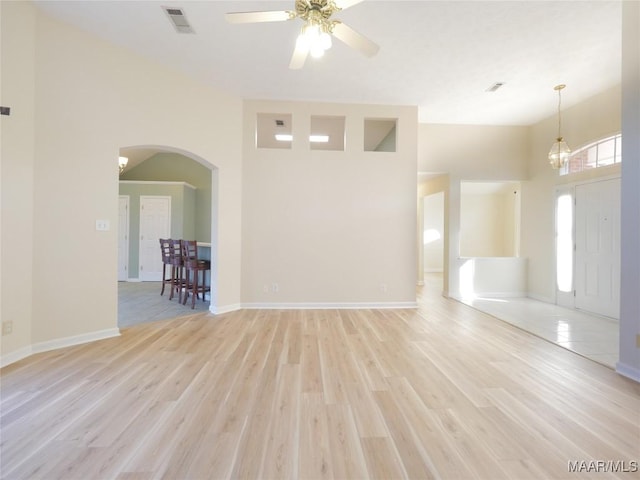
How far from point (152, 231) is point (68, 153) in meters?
4.90

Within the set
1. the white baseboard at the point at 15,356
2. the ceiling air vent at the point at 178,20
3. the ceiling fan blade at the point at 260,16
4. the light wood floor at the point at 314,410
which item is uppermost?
the ceiling air vent at the point at 178,20

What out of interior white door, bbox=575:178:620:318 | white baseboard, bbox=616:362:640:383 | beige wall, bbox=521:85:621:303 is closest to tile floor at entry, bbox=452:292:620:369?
white baseboard, bbox=616:362:640:383

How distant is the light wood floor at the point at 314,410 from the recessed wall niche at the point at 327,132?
13.0 ft

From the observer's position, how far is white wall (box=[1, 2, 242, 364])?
2.82 metres

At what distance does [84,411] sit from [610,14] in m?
5.70

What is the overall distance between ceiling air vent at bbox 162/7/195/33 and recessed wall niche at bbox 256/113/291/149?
1880 mm

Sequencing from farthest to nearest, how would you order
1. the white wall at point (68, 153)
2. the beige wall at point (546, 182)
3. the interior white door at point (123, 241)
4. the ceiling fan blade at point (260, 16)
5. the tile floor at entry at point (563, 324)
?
the interior white door at point (123, 241) < the beige wall at point (546, 182) < the tile floor at entry at point (563, 324) < the white wall at point (68, 153) < the ceiling fan blade at point (260, 16)

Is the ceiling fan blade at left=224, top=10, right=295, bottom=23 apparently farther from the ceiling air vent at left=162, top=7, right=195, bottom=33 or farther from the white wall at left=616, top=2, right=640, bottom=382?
the white wall at left=616, top=2, right=640, bottom=382

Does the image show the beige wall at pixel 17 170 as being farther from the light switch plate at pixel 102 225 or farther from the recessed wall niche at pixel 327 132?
the recessed wall niche at pixel 327 132

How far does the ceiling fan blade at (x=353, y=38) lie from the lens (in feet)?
7.01

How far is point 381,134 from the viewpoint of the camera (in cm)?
640

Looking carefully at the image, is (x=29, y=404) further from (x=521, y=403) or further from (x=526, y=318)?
(x=526, y=318)

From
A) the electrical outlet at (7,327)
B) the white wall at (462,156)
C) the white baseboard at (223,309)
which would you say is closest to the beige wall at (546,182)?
the white wall at (462,156)

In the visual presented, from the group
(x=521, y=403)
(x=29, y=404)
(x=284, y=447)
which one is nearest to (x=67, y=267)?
(x=29, y=404)
